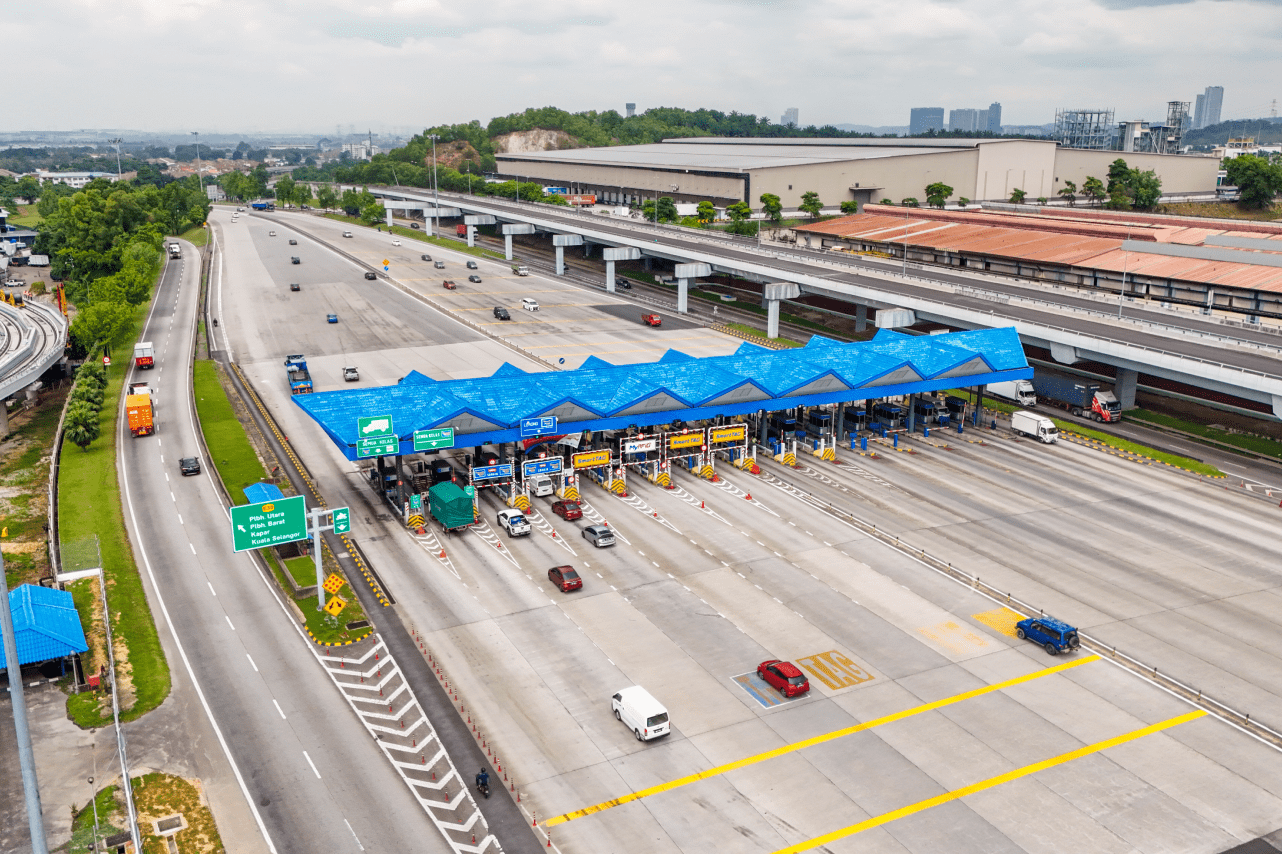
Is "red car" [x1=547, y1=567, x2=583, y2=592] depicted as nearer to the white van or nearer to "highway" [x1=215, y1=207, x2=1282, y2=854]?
"highway" [x1=215, y1=207, x2=1282, y2=854]

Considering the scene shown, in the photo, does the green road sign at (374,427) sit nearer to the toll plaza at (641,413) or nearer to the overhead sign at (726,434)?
the toll plaza at (641,413)

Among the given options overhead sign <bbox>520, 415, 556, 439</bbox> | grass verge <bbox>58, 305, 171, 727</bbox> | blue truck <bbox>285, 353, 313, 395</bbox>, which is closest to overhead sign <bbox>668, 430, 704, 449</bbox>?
overhead sign <bbox>520, 415, 556, 439</bbox>

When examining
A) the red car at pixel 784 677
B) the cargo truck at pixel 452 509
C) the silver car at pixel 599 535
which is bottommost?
the red car at pixel 784 677

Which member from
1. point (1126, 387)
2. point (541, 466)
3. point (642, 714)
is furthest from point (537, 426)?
point (1126, 387)

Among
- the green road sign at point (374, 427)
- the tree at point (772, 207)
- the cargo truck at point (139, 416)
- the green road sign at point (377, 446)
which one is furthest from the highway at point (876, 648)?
the tree at point (772, 207)

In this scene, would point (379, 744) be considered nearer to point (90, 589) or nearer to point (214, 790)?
point (214, 790)

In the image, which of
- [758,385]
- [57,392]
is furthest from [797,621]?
[57,392]

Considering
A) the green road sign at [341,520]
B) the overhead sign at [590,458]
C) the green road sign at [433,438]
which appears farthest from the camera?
the overhead sign at [590,458]

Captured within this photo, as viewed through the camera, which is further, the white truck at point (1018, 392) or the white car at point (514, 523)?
the white truck at point (1018, 392)
